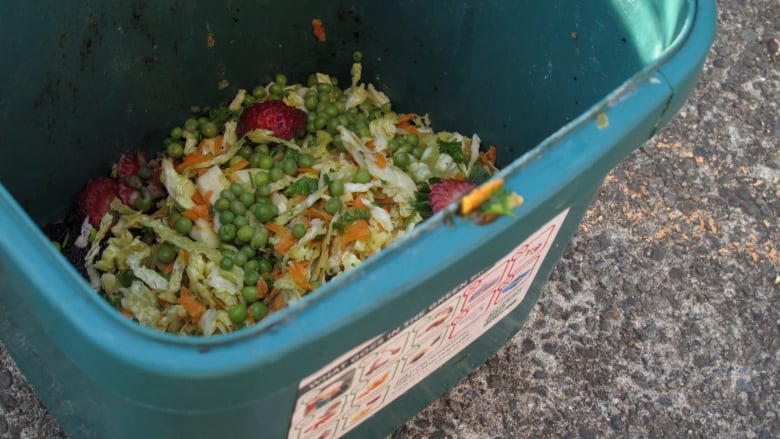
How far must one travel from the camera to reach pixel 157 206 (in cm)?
191

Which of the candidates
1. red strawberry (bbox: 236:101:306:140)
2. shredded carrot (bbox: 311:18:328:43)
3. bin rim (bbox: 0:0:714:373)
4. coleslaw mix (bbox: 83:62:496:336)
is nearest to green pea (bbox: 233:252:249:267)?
coleslaw mix (bbox: 83:62:496:336)

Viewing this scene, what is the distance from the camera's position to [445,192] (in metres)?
1.76

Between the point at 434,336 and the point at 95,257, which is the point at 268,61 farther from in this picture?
the point at 434,336

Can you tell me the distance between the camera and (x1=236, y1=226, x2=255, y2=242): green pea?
1744mm

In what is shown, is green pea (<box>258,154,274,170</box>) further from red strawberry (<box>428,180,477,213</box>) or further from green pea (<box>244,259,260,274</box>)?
red strawberry (<box>428,180,477,213</box>)

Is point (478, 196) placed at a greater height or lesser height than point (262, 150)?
greater

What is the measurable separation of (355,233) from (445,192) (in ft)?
0.61

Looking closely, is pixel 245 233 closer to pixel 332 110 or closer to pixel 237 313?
pixel 237 313

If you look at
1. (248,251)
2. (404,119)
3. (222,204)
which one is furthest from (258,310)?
(404,119)

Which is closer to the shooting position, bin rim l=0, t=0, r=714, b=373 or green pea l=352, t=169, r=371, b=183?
bin rim l=0, t=0, r=714, b=373

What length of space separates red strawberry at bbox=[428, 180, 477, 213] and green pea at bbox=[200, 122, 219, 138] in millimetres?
492

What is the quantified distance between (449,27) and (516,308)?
577 millimetres

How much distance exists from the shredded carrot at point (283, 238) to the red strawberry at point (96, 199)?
1.12ft

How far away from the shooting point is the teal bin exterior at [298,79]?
104 cm
